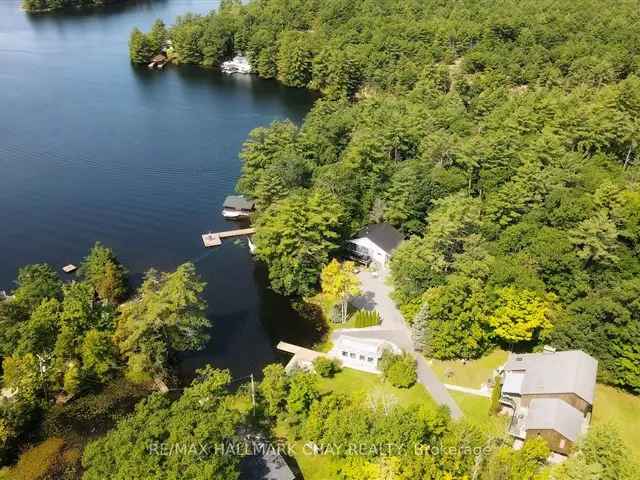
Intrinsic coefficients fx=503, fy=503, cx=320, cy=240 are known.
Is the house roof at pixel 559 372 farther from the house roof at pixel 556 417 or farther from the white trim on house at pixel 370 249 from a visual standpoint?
the white trim on house at pixel 370 249

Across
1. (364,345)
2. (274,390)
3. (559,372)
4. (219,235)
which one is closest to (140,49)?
(219,235)

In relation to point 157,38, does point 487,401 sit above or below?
below

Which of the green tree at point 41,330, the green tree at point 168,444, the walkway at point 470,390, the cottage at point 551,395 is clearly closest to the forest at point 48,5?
the green tree at point 41,330

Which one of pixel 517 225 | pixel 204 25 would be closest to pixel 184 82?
pixel 204 25

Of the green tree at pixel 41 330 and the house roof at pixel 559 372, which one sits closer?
the house roof at pixel 559 372

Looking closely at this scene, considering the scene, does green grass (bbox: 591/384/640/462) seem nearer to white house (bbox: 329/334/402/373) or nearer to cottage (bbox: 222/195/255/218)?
white house (bbox: 329/334/402/373)

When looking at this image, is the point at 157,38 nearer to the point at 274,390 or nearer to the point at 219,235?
the point at 219,235

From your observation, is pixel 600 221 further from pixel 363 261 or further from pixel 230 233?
pixel 230 233
